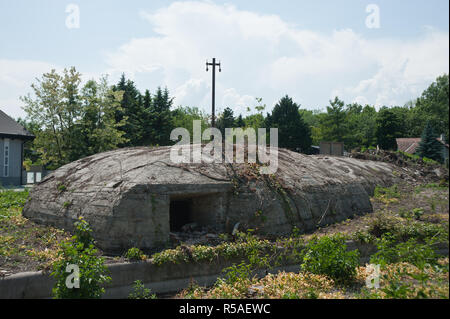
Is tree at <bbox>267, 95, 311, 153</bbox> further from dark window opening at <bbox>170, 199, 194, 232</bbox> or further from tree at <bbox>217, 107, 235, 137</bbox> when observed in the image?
dark window opening at <bbox>170, 199, 194, 232</bbox>

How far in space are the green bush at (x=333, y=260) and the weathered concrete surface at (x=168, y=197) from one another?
2.17m

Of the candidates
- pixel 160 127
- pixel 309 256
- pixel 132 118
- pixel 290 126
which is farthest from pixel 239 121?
pixel 309 256

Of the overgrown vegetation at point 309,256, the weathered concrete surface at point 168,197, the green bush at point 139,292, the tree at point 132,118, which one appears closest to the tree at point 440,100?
the overgrown vegetation at point 309,256

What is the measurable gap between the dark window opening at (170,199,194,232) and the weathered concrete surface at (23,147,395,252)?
176mm

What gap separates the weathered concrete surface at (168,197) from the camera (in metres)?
6.14

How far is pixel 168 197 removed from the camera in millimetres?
6418

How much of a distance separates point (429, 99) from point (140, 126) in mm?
23523

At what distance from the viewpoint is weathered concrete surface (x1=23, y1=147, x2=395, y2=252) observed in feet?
20.1

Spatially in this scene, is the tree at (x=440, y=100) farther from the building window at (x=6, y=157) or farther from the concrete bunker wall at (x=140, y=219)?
the building window at (x=6, y=157)

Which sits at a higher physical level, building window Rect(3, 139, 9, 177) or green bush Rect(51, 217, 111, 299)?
building window Rect(3, 139, 9, 177)

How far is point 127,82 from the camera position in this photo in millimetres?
28938

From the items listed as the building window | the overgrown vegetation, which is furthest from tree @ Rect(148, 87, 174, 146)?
the overgrown vegetation
